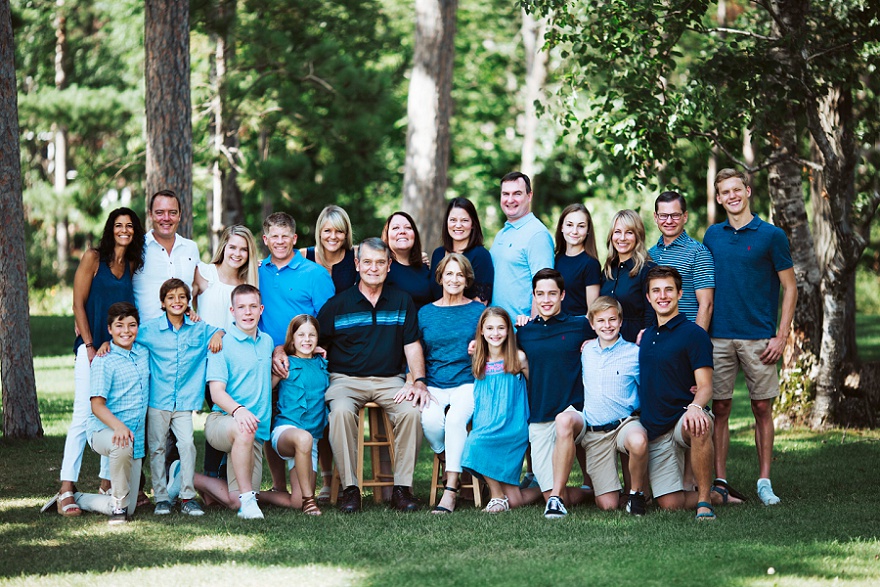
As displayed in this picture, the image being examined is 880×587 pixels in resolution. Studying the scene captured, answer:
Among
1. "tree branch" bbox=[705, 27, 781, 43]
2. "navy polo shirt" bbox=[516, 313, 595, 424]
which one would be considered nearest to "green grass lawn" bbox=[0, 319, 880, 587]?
"navy polo shirt" bbox=[516, 313, 595, 424]

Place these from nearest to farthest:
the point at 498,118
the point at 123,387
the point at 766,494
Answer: the point at 123,387
the point at 766,494
the point at 498,118

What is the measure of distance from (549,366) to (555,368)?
4cm

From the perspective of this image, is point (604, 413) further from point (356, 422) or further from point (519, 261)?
point (356, 422)

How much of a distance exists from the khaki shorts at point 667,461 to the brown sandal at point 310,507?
1.94 meters

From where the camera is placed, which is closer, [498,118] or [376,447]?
[376,447]

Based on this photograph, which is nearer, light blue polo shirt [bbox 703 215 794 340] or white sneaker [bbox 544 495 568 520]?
white sneaker [bbox 544 495 568 520]

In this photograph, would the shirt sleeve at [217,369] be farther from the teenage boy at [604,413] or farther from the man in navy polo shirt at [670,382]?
the man in navy polo shirt at [670,382]

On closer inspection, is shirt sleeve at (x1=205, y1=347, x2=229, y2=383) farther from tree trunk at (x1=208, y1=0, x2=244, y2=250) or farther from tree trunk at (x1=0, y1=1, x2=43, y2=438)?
tree trunk at (x1=208, y1=0, x2=244, y2=250)


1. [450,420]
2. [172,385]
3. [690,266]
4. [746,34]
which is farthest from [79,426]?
[746,34]

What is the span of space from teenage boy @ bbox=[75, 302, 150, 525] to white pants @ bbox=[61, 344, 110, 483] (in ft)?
0.31

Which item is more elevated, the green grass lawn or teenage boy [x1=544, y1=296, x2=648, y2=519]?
teenage boy [x1=544, y1=296, x2=648, y2=519]

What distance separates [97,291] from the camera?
618cm

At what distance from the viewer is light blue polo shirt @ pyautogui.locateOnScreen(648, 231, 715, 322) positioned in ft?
20.5

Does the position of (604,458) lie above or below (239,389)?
below
